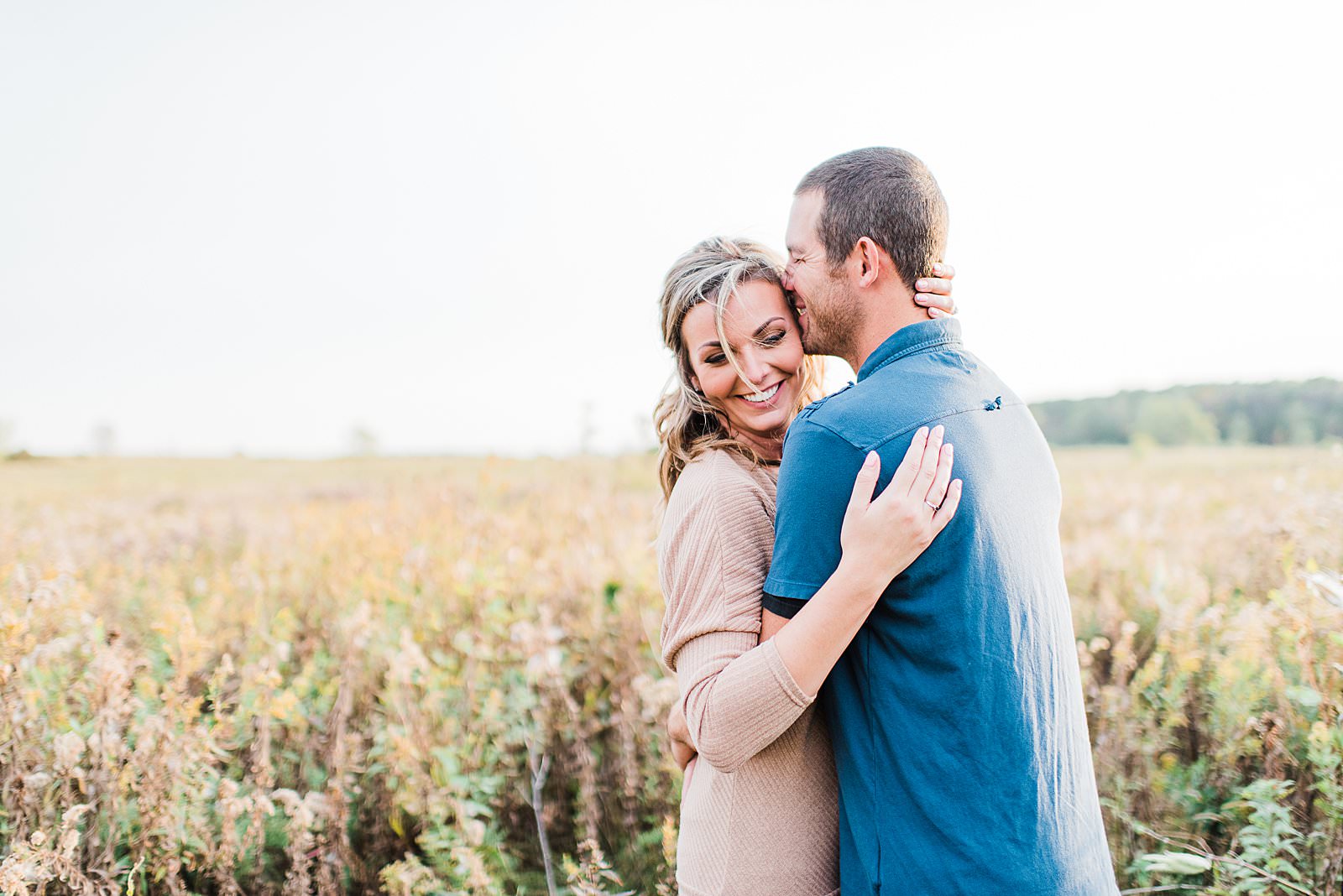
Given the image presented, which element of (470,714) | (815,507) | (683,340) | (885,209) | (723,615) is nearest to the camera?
(815,507)

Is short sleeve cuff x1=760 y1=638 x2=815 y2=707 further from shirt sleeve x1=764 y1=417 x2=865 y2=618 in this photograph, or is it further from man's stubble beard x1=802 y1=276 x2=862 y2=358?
man's stubble beard x1=802 y1=276 x2=862 y2=358

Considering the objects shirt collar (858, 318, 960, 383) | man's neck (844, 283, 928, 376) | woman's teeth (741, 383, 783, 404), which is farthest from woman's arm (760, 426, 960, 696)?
woman's teeth (741, 383, 783, 404)

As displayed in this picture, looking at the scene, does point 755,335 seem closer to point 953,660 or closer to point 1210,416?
point 953,660

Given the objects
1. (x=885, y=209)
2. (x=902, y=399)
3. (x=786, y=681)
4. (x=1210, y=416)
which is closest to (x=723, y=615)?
(x=786, y=681)

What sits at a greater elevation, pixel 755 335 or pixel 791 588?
pixel 755 335

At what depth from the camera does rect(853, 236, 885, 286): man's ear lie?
5.36 feet

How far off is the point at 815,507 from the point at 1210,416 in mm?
17569

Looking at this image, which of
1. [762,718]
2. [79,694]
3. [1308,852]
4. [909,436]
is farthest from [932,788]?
[79,694]

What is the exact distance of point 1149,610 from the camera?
4.45m

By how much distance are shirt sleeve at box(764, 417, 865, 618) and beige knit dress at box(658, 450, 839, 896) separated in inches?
5.8

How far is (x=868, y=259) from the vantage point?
1646 millimetres

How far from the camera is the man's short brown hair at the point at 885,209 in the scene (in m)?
1.64

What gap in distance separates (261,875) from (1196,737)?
3.56 meters

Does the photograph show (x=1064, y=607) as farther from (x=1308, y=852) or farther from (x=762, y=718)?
(x=1308, y=852)
